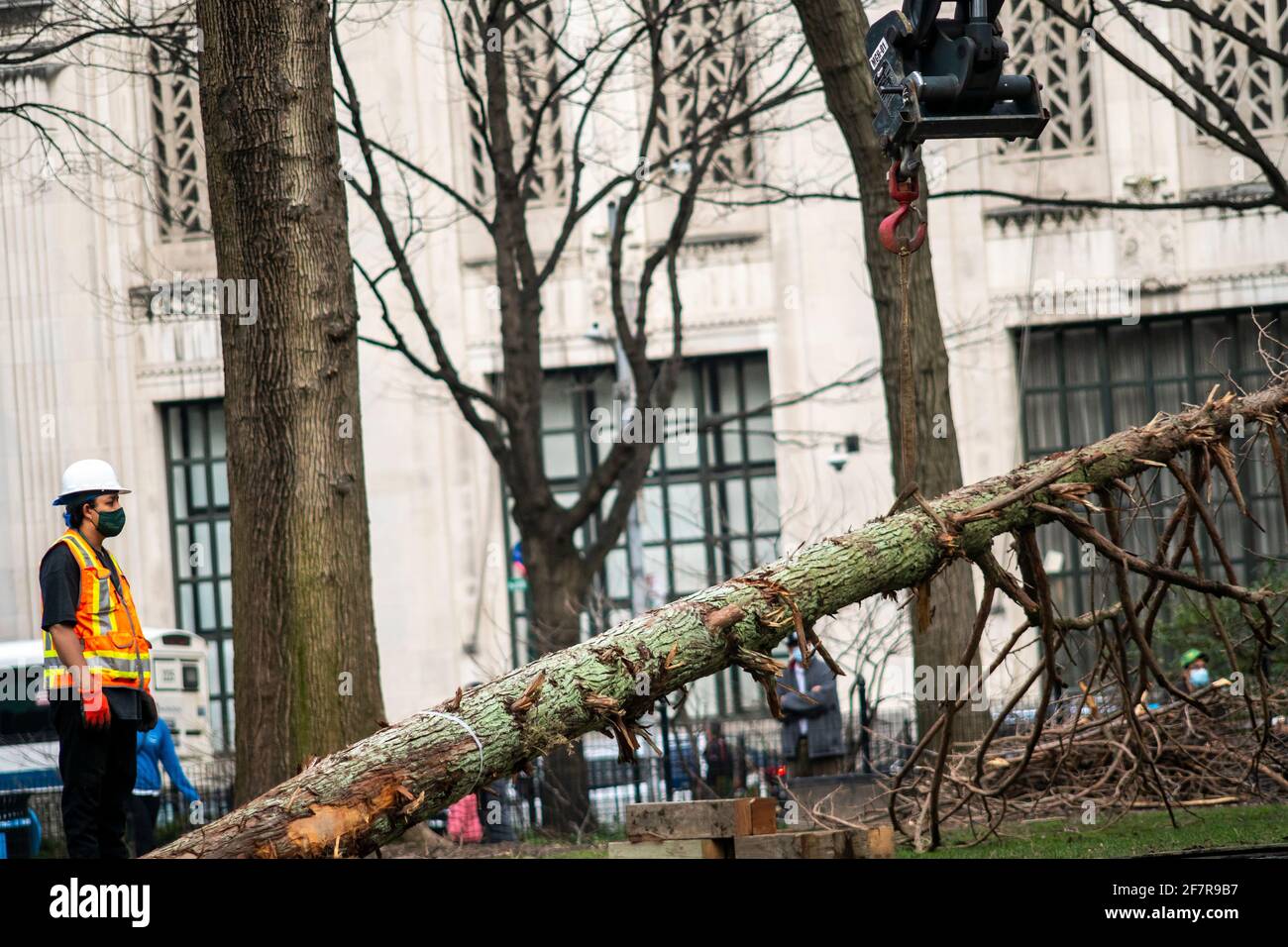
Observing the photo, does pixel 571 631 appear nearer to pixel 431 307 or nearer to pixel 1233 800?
pixel 1233 800

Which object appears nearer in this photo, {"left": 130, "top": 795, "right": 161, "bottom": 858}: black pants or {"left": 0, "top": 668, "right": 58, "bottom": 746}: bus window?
{"left": 130, "top": 795, "right": 161, "bottom": 858}: black pants

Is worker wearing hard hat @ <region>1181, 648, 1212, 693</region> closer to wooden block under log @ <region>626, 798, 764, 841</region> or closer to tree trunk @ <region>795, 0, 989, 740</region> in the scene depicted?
tree trunk @ <region>795, 0, 989, 740</region>

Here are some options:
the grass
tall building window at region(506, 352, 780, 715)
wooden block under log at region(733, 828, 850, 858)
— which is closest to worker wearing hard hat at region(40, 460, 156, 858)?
wooden block under log at region(733, 828, 850, 858)

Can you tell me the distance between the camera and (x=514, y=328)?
55.0 feet

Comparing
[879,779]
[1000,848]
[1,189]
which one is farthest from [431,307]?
[1000,848]

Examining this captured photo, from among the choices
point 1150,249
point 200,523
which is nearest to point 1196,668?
point 1150,249

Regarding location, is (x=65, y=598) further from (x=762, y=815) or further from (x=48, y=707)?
(x=48, y=707)

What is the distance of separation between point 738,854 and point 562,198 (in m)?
20.5

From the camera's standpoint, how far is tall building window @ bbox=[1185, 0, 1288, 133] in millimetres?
24516

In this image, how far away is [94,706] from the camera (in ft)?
24.2

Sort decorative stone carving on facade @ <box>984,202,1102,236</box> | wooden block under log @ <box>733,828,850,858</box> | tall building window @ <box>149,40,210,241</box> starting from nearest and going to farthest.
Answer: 1. wooden block under log @ <box>733,828,850,858</box>
2. decorative stone carving on facade @ <box>984,202,1102,236</box>
3. tall building window @ <box>149,40,210,241</box>

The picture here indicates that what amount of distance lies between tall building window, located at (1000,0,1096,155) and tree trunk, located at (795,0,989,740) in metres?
15.4

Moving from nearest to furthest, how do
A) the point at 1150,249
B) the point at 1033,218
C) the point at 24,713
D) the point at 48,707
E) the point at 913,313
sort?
the point at 913,313
the point at 48,707
the point at 24,713
the point at 1150,249
the point at 1033,218

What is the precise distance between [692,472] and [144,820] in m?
15.4
